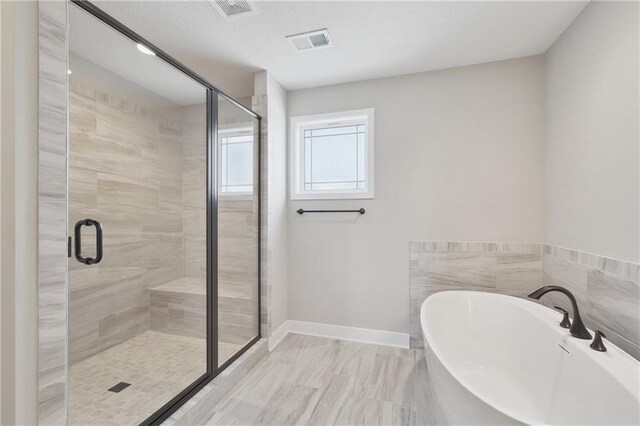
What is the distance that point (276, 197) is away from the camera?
2826 millimetres

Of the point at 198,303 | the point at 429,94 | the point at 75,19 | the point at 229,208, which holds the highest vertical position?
the point at 429,94

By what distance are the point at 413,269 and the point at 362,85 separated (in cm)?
177

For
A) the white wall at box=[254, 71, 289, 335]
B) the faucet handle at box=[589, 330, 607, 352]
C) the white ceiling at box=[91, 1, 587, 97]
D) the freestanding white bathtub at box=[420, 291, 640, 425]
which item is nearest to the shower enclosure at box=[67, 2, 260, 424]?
the white wall at box=[254, 71, 289, 335]

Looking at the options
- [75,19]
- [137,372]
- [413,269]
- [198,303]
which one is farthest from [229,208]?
[413,269]

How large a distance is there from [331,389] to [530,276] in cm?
180

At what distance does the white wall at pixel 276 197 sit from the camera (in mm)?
2684

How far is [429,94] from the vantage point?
2.65 metres

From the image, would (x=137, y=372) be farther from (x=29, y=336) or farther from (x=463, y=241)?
(x=463, y=241)

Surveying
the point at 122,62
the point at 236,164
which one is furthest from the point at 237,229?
the point at 122,62

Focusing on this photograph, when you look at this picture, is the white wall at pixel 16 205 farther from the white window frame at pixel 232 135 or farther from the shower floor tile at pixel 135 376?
the white window frame at pixel 232 135

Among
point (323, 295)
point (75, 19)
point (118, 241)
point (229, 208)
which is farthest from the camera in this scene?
point (323, 295)

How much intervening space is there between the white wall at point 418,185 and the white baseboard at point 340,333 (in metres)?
0.06

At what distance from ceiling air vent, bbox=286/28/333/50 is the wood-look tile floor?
245cm

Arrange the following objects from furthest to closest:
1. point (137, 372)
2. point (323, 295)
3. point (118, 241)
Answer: point (323, 295) → point (137, 372) → point (118, 241)
